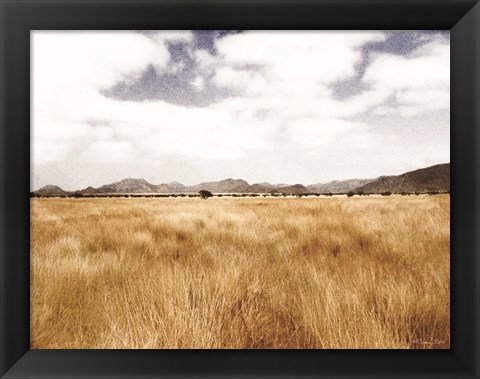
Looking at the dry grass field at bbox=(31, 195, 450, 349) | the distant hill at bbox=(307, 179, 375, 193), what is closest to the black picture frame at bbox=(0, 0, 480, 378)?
the dry grass field at bbox=(31, 195, 450, 349)

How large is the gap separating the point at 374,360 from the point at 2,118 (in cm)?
177

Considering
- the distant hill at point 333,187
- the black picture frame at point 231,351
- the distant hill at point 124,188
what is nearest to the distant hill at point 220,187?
the distant hill at point 124,188

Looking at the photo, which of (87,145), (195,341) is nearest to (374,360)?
(195,341)

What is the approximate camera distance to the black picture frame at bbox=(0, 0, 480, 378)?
4.22 ft

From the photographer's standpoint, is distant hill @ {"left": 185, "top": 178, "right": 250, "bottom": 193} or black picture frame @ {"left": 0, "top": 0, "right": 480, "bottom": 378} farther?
distant hill @ {"left": 185, "top": 178, "right": 250, "bottom": 193}

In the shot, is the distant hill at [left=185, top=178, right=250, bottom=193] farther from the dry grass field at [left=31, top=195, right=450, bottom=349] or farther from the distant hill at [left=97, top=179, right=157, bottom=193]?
the dry grass field at [left=31, top=195, right=450, bottom=349]

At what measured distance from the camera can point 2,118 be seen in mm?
1301

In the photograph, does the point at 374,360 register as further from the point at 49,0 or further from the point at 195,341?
the point at 49,0

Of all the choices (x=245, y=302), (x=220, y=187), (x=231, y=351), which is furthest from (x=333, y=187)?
(x=231, y=351)

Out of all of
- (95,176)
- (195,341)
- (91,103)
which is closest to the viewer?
(195,341)

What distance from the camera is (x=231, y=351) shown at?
1.31 meters

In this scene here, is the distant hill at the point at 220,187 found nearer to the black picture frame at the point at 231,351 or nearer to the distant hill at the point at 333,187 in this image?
the distant hill at the point at 333,187

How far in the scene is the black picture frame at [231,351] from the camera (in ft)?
4.22

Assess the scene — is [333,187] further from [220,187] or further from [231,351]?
[231,351]
